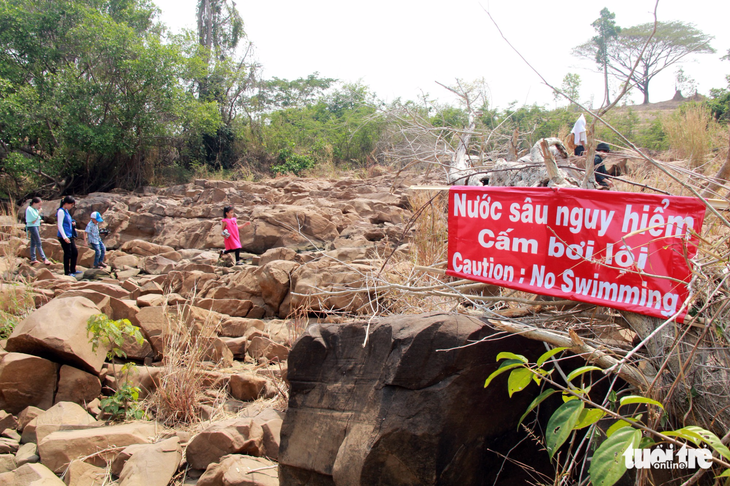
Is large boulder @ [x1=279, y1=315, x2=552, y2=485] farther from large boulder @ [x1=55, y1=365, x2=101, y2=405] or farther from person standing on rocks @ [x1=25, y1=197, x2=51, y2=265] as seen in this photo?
person standing on rocks @ [x1=25, y1=197, x2=51, y2=265]

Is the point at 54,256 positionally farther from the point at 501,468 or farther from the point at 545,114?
the point at 545,114

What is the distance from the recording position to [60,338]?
4066 millimetres

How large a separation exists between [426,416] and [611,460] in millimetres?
1006

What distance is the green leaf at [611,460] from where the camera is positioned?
1.53 metres

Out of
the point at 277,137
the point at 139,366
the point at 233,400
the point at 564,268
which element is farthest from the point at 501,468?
the point at 277,137

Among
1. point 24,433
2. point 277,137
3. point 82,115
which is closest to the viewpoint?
point 24,433

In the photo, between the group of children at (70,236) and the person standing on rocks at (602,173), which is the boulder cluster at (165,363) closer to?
the group of children at (70,236)

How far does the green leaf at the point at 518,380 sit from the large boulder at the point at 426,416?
1.75 ft

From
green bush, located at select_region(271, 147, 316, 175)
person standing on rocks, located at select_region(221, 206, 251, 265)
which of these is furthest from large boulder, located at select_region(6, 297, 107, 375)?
green bush, located at select_region(271, 147, 316, 175)

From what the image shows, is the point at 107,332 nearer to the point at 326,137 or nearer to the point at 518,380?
the point at 518,380

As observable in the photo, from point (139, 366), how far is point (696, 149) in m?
8.48

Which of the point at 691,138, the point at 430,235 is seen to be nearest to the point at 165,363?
the point at 430,235

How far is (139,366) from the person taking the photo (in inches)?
181

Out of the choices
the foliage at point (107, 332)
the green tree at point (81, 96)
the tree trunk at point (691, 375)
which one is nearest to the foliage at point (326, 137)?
the green tree at point (81, 96)
